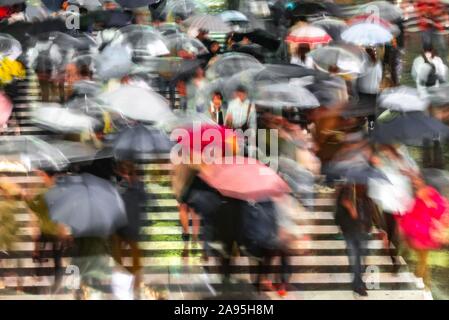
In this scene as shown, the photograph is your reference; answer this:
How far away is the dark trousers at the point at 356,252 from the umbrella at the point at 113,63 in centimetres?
451

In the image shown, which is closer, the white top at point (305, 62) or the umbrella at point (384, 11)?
the white top at point (305, 62)

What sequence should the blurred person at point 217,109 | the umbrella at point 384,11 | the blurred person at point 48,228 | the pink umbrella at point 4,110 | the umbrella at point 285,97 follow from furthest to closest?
the umbrella at point 384,11 < the blurred person at point 217,109 < the pink umbrella at point 4,110 < the umbrella at point 285,97 < the blurred person at point 48,228

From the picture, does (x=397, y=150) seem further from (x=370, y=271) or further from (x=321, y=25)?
(x=321, y=25)

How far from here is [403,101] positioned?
33.1ft

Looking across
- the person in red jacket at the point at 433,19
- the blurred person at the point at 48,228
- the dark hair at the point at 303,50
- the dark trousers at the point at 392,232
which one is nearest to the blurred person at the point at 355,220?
the dark trousers at the point at 392,232

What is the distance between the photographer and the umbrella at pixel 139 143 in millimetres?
8492

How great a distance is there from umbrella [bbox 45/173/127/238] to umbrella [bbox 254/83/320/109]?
3.79m

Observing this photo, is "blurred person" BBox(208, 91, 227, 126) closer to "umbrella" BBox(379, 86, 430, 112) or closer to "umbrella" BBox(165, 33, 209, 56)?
"umbrella" BBox(379, 86, 430, 112)

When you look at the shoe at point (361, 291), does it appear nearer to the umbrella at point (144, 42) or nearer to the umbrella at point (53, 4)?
the umbrella at point (144, 42)

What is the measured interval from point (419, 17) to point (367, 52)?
394 centimetres

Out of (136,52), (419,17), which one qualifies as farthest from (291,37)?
(419,17)

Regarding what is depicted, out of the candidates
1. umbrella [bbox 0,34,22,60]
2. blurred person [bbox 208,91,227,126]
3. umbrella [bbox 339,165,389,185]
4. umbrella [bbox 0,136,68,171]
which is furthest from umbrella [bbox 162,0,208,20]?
umbrella [bbox 339,165,389,185]

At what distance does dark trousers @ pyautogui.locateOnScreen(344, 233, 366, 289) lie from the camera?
8.20m

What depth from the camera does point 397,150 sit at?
29.1 ft
